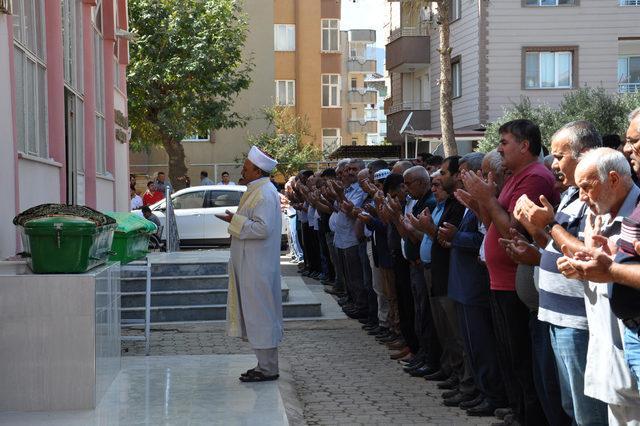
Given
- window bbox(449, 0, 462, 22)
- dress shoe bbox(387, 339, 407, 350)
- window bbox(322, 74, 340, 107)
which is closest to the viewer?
dress shoe bbox(387, 339, 407, 350)

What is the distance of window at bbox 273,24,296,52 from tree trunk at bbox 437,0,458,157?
26740 mm

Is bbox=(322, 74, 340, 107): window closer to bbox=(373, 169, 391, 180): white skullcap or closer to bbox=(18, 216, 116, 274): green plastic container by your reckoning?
bbox=(373, 169, 391, 180): white skullcap

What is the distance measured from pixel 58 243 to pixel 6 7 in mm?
3036

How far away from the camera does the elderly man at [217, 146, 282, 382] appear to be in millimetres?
9469

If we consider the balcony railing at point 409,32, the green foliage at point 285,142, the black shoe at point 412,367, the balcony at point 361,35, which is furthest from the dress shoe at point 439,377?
the balcony at point 361,35

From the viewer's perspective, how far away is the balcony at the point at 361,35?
78.4 meters

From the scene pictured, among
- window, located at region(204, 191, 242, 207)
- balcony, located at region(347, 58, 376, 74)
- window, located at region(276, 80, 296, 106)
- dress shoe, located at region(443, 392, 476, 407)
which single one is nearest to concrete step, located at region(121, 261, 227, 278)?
dress shoe, located at region(443, 392, 476, 407)

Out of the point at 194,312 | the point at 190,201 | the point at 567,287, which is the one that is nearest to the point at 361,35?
the point at 190,201

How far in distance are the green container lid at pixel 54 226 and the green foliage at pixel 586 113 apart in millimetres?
23587

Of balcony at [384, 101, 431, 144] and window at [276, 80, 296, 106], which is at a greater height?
window at [276, 80, 296, 106]

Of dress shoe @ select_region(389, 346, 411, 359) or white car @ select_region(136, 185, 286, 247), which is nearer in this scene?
dress shoe @ select_region(389, 346, 411, 359)

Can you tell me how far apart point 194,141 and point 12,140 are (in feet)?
132

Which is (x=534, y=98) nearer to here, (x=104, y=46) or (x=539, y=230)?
(x=104, y=46)

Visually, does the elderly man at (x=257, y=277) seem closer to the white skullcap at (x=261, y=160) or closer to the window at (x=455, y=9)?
the white skullcap at (x=261, y=160)
